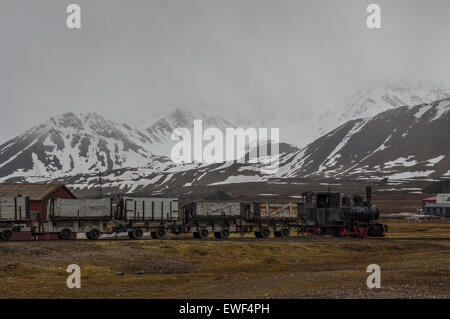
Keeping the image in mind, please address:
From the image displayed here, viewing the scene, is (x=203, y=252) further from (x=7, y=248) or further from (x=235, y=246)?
(x=7, y=248)

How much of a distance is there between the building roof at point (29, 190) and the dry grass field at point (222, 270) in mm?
23753

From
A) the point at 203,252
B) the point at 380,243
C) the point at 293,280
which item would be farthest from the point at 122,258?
the point at 380,243

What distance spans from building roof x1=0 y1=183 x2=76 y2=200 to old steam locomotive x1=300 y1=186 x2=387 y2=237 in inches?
1089

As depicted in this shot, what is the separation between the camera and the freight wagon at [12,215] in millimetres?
43594

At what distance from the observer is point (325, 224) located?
56.0 m

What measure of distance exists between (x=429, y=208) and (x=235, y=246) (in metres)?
116

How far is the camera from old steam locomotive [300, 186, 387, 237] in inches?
2189

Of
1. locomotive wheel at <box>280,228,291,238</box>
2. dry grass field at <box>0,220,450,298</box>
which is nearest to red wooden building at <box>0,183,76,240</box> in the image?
dry grass field at <box>0,220,450,298</box>

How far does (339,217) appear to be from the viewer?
182ft

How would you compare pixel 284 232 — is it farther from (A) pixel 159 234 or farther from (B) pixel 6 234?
(B) pixel 6 234

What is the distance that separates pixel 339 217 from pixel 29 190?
3370 centimetres

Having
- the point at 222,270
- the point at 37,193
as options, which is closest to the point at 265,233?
the point at 222,270

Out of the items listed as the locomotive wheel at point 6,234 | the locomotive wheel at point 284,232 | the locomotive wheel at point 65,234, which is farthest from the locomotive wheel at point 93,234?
the locomotive wheel at point 284,232

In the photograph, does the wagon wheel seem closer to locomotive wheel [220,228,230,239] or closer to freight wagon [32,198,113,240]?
freight wagon [32,198,113,240]
